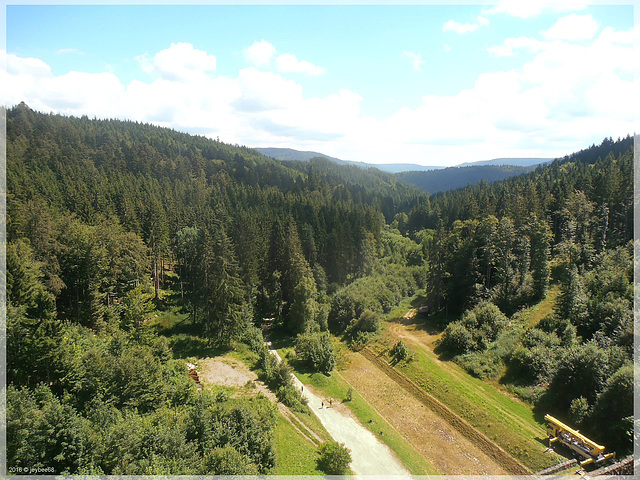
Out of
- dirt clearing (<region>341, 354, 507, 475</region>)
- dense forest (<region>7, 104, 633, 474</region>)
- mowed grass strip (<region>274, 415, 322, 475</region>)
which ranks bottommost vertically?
dirt clearing (<region>341, 354, 507, 475</region>)

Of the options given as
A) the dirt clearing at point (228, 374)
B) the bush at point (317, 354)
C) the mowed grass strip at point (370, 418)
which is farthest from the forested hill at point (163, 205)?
the mowed grass strip at point (370, 418)

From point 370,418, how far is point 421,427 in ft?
16.3

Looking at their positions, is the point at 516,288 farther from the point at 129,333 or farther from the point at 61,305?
→ the point at 61,305

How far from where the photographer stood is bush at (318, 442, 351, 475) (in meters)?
23.8

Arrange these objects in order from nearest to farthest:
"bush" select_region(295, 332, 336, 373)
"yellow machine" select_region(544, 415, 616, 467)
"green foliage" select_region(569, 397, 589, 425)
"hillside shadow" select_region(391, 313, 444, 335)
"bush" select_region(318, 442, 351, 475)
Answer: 1. "bush" select_region(318, 442, 351, 475)
2. "yellow machine" select_region(544, 415, 616, 467)
3. "green foliage" select_region(569, 397, 589, 425)
4. "bush" select_region(295, 332, 336, 373)
5. "hillside shadow" select_region(391, 313, 444, 335)

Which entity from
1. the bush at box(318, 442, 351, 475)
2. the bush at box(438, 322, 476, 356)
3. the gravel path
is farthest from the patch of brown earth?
the bush at box(318, 442, 351, 475)

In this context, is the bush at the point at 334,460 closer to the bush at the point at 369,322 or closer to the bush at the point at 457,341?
the bush at the point at 457,341

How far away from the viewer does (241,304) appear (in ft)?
158

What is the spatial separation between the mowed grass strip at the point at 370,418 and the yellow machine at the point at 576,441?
35.5 ft

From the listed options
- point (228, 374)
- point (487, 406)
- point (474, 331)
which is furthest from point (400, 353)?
point (228, 374)

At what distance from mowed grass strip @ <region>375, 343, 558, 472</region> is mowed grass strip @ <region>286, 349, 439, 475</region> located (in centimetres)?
713

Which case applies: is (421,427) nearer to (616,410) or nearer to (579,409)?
(579,409)

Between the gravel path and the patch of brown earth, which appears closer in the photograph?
the gravel path

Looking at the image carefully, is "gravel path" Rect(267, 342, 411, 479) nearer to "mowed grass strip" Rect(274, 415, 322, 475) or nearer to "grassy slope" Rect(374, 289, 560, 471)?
"mowed grass strip" Rect(274, 415, 322, 475)
